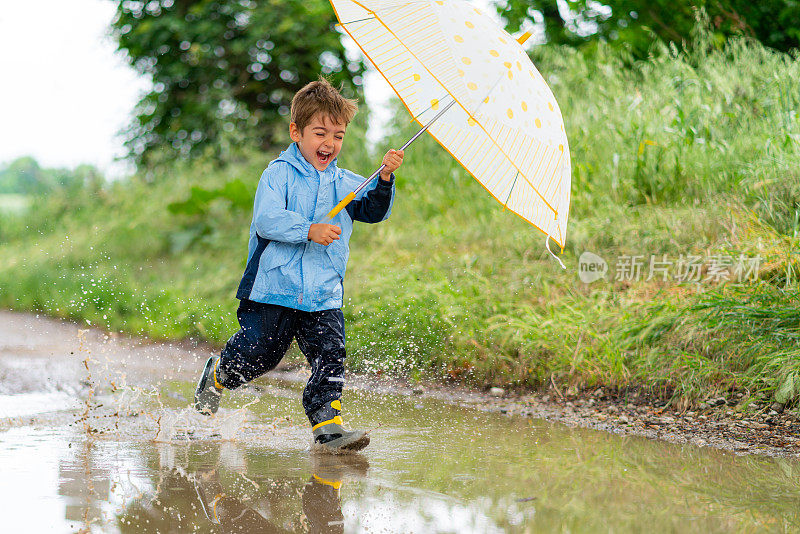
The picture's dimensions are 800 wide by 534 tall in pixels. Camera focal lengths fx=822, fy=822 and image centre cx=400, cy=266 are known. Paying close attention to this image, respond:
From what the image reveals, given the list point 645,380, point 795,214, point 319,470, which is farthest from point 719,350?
point 319,470

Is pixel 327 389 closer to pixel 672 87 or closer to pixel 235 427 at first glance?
pixel 235 427

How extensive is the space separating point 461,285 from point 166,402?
2.58 meters

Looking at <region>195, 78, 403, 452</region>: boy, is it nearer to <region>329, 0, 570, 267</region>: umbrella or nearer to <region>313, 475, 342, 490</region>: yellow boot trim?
<region>329, 0, 570, 267</region>: umbrella

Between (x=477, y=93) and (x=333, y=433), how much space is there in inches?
68.0

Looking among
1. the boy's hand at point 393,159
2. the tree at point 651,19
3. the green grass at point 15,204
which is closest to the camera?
the boy's hand at point 393,159

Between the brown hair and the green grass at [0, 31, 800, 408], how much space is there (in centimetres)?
226

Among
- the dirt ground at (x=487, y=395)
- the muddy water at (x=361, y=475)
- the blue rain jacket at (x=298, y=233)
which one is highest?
the blue rain jacket at (x=298, y=233)

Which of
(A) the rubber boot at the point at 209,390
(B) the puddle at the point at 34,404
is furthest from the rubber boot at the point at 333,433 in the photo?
(B) the puddle at the point at 34,404

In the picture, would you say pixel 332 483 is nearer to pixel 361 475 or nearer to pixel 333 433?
pixel 361 475

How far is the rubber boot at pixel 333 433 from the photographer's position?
3.87 meters

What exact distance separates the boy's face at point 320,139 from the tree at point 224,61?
31.2ft

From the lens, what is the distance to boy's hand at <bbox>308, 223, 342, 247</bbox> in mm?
3818

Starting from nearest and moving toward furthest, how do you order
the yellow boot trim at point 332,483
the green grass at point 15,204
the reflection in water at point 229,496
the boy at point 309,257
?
the reflection in water at point 229,496, the yellow boot trim at point 332,483, the boy at point 309,257, the green grass at point 15,204

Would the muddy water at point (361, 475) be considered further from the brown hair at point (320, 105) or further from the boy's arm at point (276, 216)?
the brown hair at point (320, 105)
